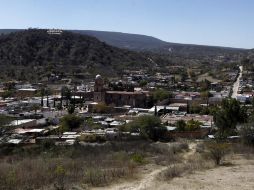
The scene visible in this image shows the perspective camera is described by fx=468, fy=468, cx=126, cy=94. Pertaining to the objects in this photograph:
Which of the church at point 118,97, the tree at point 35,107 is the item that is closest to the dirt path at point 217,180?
the tree at point 35,107

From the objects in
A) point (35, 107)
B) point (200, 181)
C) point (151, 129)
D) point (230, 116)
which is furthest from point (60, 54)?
point (200, 181)

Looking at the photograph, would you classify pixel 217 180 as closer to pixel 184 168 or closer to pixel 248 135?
pixel 184 168

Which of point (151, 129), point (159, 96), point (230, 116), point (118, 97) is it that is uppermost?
point (230, 116)

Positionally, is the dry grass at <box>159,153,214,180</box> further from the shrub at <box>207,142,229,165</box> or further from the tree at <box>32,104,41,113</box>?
the tree at <box>32,104,41,113</box>

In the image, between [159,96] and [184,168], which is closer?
[184,168]

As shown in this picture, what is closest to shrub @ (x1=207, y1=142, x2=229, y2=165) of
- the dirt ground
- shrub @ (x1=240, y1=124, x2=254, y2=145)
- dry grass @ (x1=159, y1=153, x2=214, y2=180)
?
dry grass @ (x1=159, y1=153, x2=214, y2=180)

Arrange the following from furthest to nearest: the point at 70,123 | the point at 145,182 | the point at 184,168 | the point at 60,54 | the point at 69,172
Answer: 1. the point at 60,54
2. the point at 70,123
3. the point at 184,168
4. the point at 69,172
5. the point at 145,182

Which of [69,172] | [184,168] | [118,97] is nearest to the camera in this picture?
[69,172]

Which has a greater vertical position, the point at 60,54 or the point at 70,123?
the point at 60,54
